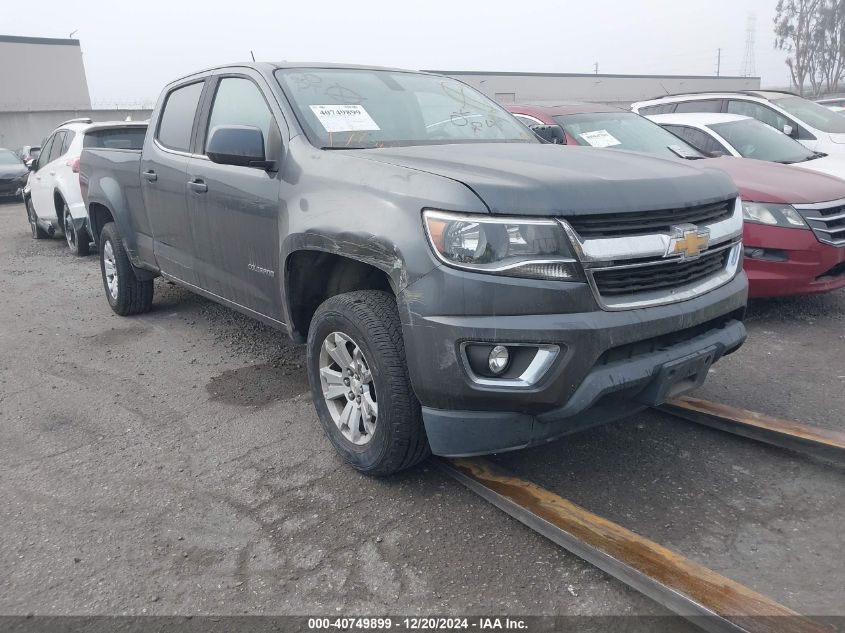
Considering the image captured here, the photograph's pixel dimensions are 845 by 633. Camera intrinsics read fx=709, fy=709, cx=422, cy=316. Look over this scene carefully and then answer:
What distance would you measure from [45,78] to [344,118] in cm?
4650

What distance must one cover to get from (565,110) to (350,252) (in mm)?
4924

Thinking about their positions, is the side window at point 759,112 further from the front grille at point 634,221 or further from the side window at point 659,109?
the front grille at point 634,221

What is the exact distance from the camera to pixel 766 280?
5.03 meters

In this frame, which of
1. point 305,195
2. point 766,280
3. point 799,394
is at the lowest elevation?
point 799,394

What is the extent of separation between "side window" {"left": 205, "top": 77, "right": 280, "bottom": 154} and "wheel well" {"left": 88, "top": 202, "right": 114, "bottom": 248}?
2.19 m

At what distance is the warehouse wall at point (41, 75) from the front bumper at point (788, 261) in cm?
4432

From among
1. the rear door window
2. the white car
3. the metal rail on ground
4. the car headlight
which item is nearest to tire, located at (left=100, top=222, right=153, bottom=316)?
the rear door window

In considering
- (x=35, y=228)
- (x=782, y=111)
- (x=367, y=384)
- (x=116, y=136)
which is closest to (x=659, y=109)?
(x=782, y=111)

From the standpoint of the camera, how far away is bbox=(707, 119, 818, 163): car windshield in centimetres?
714

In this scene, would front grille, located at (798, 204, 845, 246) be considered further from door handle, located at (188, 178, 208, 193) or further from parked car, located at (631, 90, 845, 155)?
door handle, located at (188, 178, 208, 193)

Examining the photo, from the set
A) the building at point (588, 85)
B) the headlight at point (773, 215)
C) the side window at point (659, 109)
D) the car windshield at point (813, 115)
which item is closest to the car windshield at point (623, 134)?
the headlight at point (773, 215)

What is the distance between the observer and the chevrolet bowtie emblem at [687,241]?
276cm

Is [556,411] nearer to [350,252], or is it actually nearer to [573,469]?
[573,469]

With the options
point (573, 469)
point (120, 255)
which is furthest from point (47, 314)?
point (573, 469)
